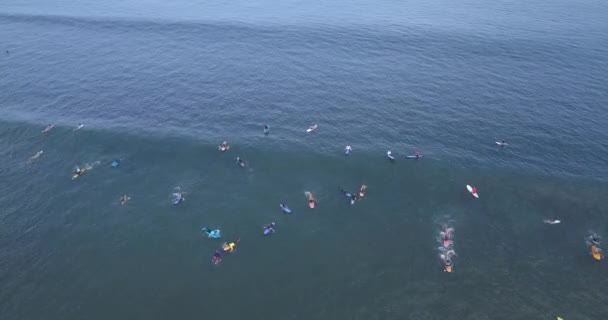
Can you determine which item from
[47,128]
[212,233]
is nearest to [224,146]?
[212,233]

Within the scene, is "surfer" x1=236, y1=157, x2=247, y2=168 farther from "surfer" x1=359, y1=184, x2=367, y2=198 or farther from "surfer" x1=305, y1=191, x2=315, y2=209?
"surfer" x1=359, y1=184, x2=367, y2=198

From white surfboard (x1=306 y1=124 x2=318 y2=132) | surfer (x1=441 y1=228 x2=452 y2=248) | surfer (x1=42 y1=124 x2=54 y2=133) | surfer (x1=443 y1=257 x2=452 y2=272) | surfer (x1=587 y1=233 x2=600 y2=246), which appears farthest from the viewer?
white surfboard (x1=306 y1=124 x2=318 y2=132)

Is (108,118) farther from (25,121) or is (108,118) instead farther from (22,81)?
(22,81)

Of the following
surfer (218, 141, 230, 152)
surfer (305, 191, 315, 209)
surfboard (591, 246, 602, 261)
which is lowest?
surfboard (591, 246, 602, 261)

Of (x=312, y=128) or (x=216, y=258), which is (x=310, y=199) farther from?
(x=312, y=128)

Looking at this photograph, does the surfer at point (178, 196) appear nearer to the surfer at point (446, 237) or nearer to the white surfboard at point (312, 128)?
the white surfboard at point (312, 128)

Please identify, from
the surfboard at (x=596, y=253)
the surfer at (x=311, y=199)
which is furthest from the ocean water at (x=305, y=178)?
the surfboard at (x=596, y=253)

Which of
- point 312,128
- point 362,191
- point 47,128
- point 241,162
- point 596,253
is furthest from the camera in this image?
point 312,128

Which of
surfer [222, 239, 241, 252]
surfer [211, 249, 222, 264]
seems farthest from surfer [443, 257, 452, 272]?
surfer [211, 249, 222, 264]

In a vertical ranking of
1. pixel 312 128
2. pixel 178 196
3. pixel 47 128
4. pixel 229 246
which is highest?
pixel 312 128
